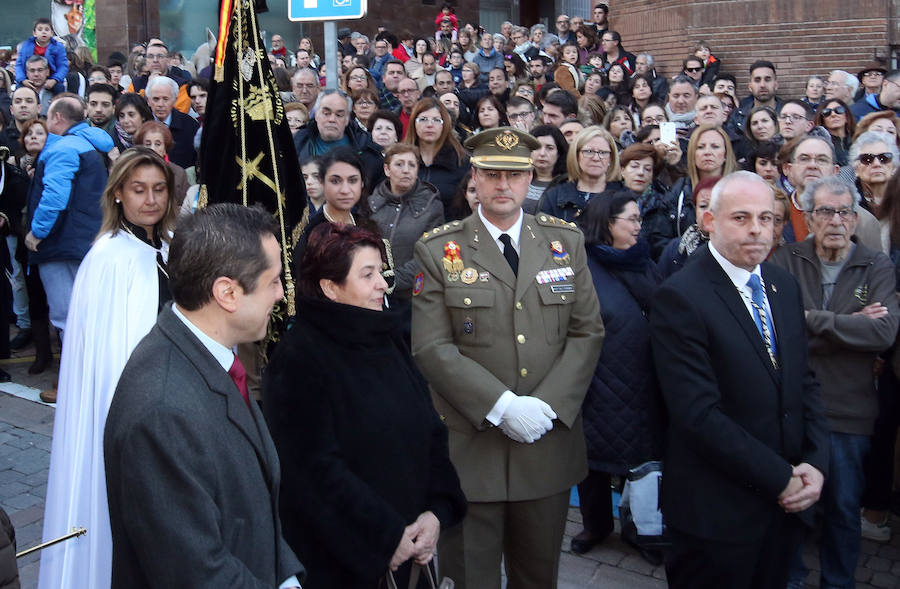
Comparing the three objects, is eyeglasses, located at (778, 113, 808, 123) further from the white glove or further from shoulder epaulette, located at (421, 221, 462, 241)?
the white glove

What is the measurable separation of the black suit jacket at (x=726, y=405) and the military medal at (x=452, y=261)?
84 centimetres

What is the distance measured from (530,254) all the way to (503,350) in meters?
0.42

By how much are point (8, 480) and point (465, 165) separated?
3.81 meters

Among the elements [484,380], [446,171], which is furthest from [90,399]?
[446,171]

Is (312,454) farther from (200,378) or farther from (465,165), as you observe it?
(465,165)

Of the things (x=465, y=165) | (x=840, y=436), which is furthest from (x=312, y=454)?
(x=465, y=165)

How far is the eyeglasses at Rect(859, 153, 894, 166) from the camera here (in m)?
5.25

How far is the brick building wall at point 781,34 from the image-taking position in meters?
11.3

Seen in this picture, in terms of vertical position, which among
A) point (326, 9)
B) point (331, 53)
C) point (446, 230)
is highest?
point (326, 9)

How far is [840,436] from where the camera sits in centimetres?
429

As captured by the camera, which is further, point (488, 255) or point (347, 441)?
point (488, 255)

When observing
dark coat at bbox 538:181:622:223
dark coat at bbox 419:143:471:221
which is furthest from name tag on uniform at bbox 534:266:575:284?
dark coat at bbox 419:143:471:221

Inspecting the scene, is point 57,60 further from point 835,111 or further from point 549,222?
point 549,222

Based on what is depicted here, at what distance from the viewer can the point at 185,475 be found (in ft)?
6.87
